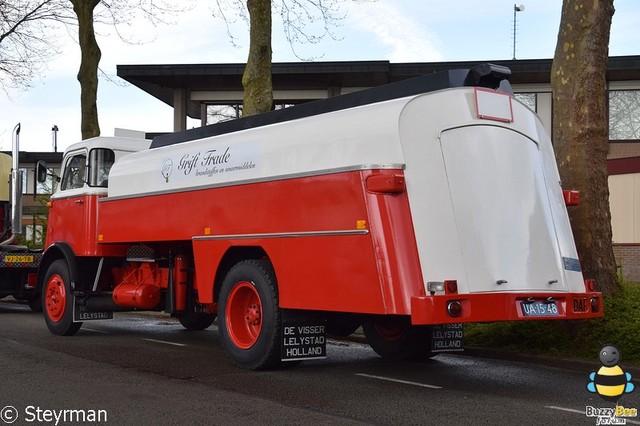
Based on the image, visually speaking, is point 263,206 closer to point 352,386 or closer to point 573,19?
point 352,386

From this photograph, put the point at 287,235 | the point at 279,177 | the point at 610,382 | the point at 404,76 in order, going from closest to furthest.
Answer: the point at 610,382, the point at 287,235, the point at 279,177, the point at 404,76

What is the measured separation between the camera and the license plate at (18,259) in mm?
17062

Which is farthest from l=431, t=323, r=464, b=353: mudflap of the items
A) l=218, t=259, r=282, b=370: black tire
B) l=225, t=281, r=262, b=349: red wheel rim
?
l=225, t=281, r=262, b=349: red wheel rim

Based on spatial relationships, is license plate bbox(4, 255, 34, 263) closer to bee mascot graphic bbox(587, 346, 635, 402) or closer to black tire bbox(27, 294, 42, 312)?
black tire bbox(27, 294, 42, 312)

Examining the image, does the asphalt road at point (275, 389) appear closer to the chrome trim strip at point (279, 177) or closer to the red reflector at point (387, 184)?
the red reflector at point (387, 184)

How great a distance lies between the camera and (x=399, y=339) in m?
10.3

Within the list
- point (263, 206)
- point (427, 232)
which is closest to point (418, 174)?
point (427, 232)

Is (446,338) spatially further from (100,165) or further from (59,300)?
(59,300)

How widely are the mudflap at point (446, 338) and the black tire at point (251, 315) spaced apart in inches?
74.9

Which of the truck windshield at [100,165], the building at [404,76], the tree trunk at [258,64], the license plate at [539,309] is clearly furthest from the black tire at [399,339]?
the building at [404,76]

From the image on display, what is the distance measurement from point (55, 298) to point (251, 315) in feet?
16.2

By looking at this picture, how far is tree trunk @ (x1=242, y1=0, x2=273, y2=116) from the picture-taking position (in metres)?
15.1
